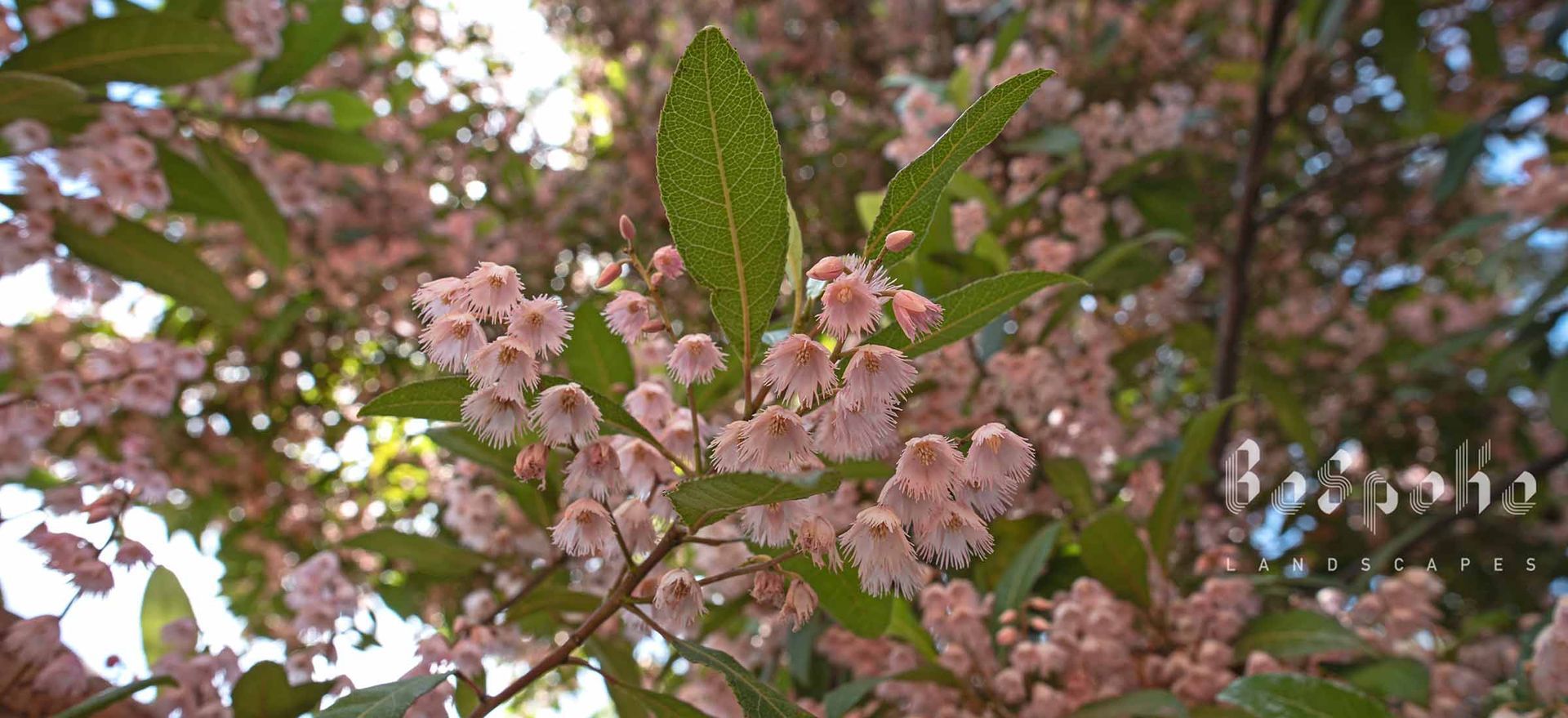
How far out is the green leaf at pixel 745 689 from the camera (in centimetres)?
100

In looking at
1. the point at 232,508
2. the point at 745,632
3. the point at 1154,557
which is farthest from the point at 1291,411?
the point at 232,508

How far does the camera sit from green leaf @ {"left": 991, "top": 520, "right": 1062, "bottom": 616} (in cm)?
178

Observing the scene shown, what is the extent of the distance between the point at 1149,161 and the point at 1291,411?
913 millimetres

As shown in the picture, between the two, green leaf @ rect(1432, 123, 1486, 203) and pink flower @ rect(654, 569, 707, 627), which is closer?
pink flower @ rect(654, 569, 707, 627)

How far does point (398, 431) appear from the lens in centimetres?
350

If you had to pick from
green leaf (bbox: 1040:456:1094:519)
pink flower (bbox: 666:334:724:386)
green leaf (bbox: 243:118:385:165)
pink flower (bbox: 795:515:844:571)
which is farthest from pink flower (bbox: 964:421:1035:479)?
green leaf (bbox: 243:118:385:165)

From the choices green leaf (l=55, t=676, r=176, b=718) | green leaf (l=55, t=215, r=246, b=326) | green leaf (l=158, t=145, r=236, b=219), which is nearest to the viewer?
green leaf (l=55, t=676, r=176, b=718)

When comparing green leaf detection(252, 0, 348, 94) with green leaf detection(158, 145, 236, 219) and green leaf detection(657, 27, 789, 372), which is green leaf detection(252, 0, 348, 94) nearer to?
green leaf detection(158, 145, 236, 219)

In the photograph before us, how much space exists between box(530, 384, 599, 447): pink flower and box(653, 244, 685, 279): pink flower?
17cm

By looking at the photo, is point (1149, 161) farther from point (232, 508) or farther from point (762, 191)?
point (232, 508)

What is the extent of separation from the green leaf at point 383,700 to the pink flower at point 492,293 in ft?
1.27

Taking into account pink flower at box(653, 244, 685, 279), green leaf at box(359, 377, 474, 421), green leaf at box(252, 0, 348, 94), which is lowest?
green leaf at box(359, 377, 474, 421)

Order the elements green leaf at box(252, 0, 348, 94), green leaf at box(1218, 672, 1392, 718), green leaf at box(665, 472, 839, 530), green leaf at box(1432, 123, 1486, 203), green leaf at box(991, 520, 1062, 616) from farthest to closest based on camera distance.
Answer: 1. green leaf at box(1432, 123, 1486, 203)
2. green leaf at box(252, 0, 348, 94)
3. green leaf at box(991, 520, 1062, 616)
4. green leaf at box(1218, 672, 1392, 718)
5. green leaf at box(665, 472, 839, 530)

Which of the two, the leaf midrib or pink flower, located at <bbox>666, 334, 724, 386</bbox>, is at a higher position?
the leaf midrib
